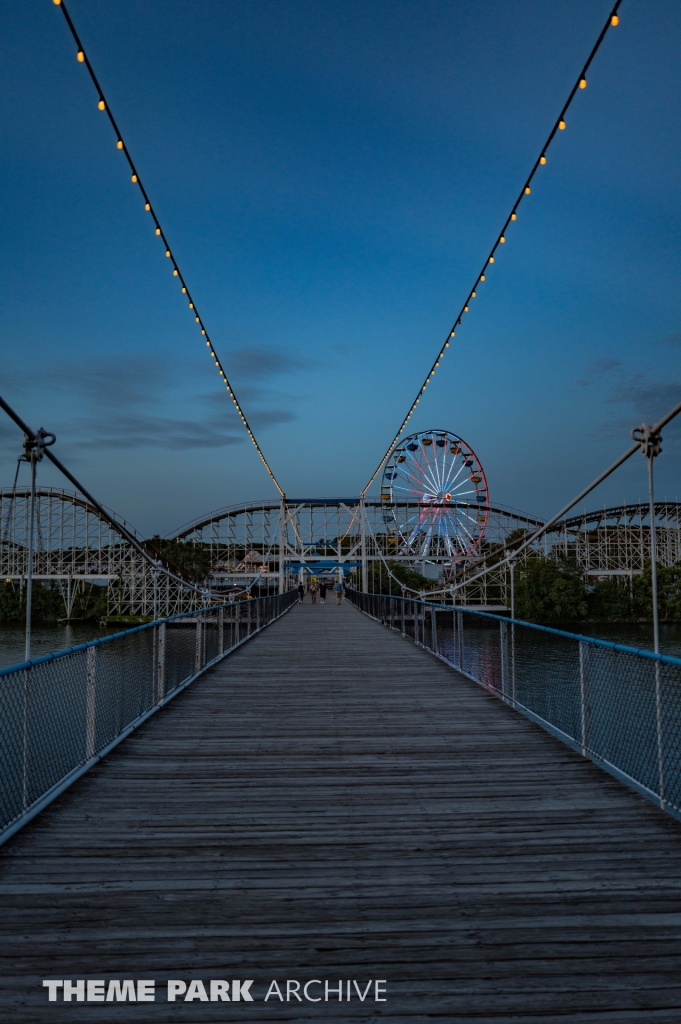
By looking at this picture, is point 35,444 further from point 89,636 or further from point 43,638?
point 89,636

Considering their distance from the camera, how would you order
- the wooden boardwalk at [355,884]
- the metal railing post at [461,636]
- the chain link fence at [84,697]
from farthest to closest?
the metal railing post at [461,636] < the chain link fence at [84,697] < the wooden boardwalk at [355,884]

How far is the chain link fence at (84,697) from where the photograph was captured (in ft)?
14.1

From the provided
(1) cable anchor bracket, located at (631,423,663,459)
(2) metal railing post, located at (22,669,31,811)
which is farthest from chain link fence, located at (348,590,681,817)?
(2) metal railing post, located at (22,669,31,811)

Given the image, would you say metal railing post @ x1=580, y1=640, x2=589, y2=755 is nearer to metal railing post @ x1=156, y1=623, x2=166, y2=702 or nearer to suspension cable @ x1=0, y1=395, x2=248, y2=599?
metal railing post @ x1=156, y1=623, x2=166, y2=702

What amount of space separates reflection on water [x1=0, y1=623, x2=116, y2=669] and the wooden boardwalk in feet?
84.9

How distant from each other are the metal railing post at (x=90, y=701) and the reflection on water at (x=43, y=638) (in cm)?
2498

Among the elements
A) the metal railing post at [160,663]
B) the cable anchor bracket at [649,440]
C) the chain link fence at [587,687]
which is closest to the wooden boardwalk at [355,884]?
the chain link fence at [587,687]

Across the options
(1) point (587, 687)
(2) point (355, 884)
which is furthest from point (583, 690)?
(2) point (355, 884)

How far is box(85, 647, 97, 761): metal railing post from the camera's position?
16.9 ft

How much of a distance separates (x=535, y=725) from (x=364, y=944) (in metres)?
4.04

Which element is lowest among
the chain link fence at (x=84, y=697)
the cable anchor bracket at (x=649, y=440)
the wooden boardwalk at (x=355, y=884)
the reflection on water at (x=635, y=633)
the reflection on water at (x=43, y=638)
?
the reflection on water at (x=43, y=638)

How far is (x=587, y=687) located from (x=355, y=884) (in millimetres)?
2669

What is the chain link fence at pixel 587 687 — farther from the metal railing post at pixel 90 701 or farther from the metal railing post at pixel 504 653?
the metal railing post at pixel 90 701

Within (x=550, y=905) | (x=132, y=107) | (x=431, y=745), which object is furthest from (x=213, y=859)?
(x=132, y=107)
